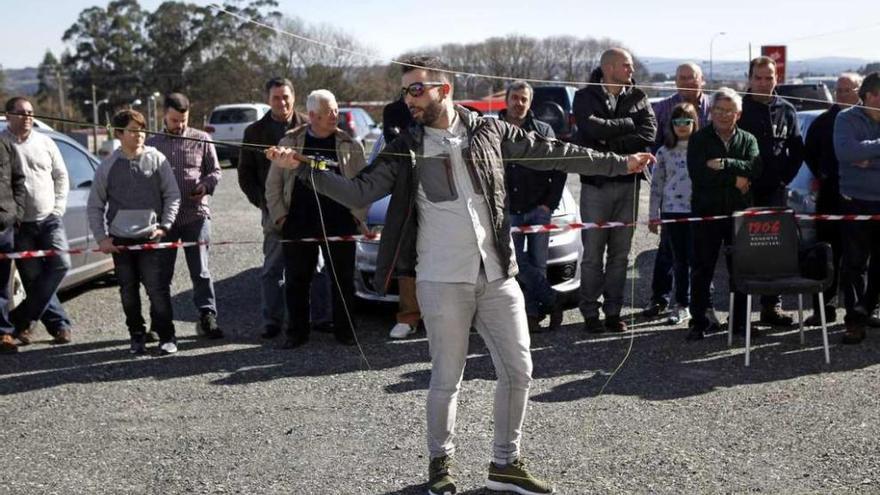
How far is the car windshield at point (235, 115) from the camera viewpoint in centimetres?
3117

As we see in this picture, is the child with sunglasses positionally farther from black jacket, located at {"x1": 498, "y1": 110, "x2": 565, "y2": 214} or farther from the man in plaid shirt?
the man in plaid shirt

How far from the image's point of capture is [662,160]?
8.50 metres

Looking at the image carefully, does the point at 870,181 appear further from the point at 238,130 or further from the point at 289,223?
the point at 238,130

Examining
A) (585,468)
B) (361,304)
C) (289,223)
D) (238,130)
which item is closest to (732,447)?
(585,468)

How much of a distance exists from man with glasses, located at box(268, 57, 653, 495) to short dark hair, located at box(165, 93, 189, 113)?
3.82 meters

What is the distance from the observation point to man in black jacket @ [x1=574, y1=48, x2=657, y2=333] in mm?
7953

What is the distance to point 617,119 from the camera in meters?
7.93

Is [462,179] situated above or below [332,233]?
above

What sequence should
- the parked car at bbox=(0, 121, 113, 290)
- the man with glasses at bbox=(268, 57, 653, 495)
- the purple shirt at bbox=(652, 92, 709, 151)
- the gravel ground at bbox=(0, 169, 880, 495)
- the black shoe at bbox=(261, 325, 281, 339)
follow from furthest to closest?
the parked car at bbox=(0, 121, 113, 290)
the purple shirt at bbox=(652, 92, 709, 151)
the black shoe at bbox=(261, 325, 281, 339)
the gravel ground at bbox=(0, 169, 880, 495)
the man with glasses at bbox=(268, 57, 653, 495)

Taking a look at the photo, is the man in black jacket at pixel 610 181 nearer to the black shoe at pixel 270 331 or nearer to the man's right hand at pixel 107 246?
the black shoe at pixel 270 331

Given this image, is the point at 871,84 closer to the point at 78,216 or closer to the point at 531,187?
the point at 531,187

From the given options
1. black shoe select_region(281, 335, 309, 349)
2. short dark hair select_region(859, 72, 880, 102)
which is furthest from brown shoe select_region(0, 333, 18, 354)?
short dark hair select_region(859, 72, 880, 102)

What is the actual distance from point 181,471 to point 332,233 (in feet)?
9.82

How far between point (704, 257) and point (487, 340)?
358 centimetres
